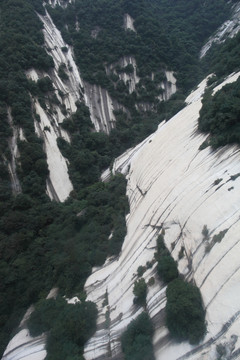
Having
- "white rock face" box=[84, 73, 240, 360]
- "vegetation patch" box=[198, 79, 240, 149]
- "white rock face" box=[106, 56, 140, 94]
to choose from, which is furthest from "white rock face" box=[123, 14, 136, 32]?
"vegetation patch" box=[198, 79, 240, 149]

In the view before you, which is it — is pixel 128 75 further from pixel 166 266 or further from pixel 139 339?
pixel 139 339

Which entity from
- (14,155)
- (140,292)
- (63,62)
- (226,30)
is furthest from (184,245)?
(226,30)

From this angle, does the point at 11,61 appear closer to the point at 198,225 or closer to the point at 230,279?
the point at 198,225

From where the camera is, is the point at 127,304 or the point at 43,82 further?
the point at 43,82

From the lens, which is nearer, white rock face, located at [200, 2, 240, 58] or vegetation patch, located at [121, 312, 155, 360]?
vegetation patch, located at [121, 312, 155, 360]

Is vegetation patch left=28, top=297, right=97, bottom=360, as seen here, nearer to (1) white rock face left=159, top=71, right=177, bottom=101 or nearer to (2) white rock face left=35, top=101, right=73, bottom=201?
(2) white rock face left=35, top=101, right=73, bottom=201

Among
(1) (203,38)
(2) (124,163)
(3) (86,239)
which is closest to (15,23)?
(2) (124,163)
